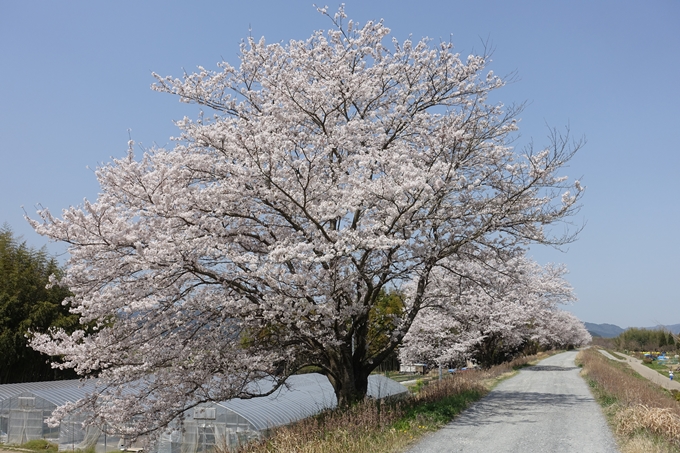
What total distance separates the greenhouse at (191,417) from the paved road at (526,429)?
138 inches

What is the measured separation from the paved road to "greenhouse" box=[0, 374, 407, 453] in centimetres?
350

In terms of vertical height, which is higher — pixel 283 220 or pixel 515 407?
pixel 283 220

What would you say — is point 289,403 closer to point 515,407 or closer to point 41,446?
point 515,407

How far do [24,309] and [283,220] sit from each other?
61.3 ft

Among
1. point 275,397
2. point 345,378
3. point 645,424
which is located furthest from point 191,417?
point 645,424

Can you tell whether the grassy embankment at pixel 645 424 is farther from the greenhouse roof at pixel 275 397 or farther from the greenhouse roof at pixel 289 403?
the greenhouse roof at pixel 275 397

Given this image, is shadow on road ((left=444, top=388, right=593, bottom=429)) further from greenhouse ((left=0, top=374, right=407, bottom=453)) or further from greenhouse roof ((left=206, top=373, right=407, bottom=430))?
greenhouse ((left=0, top=374, right=407, bottom=453))

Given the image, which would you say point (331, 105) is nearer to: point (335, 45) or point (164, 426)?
point (335, 45)

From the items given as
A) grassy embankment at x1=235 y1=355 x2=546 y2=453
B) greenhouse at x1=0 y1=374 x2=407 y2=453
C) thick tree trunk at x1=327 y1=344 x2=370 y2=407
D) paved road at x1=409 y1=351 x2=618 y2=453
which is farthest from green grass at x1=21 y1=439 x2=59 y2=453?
paved road at x1=409 y1=351 x2=618 y2=453

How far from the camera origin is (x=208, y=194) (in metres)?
10.0

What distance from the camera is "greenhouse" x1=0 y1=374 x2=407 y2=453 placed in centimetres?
1491

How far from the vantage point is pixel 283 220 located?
11.9 metres

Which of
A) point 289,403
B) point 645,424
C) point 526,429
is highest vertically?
point 289,403

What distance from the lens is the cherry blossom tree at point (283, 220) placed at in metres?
9.59
